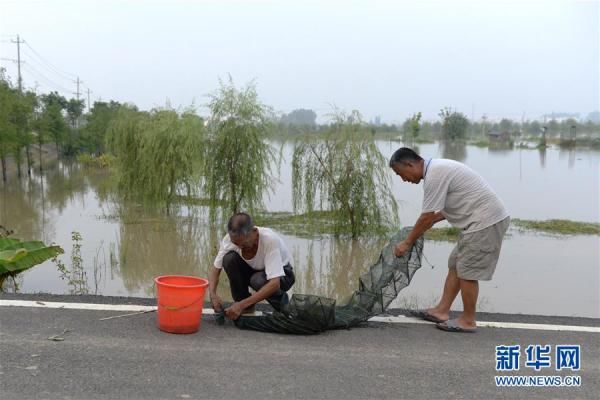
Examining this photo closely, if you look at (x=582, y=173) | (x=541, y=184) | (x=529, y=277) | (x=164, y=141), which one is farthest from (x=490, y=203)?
(x=582, y=173)

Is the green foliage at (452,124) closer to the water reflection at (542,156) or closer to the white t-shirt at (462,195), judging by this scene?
the water reflection at (542,156)

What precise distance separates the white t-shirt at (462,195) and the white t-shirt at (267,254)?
1147 millimetres

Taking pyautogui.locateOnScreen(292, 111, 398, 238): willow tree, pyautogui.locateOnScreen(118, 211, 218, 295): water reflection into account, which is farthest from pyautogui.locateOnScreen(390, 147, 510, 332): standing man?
pyautogui.locateOnScreen(292, 111, 398, 238): willow tree

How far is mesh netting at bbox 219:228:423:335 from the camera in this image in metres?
4.25

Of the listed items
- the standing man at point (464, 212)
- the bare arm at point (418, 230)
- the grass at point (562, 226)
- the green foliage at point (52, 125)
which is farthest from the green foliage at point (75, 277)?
the green foliage at point (52, 125)

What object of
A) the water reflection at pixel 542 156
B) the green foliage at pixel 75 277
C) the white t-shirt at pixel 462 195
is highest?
the water reflection at pixel 542 156

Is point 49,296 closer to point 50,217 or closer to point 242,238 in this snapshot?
point 242,238

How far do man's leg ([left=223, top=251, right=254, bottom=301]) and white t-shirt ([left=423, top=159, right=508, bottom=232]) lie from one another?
1.45m

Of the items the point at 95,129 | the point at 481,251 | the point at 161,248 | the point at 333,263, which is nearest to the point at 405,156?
the point at 481,251

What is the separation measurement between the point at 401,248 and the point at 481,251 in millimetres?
593

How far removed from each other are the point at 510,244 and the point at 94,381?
33.4 ft

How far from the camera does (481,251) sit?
429cm

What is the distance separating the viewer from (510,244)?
1180 cm

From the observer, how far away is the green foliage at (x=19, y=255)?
5.81 meters
